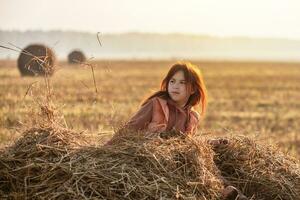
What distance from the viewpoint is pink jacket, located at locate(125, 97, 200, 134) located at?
5.43 metres

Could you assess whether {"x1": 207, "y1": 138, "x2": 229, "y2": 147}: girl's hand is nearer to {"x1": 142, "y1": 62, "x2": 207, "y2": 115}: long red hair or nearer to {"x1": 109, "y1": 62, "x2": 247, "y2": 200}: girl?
{"x1": 109, "y1": 62, "x2": 247, "y2": 200}: girl

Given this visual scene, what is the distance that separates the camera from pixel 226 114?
15.3 meters

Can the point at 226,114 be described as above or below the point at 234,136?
below

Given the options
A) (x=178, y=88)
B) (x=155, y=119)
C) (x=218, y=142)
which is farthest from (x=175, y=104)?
(x=218, y=142)

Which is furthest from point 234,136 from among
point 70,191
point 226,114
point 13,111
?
point 226,114

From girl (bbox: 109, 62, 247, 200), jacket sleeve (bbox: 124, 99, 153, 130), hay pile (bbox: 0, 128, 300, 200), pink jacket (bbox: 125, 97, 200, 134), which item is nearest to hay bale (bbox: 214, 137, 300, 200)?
hay pile (bbox: 0, 128, 300, 200)

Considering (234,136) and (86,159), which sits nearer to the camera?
(86,159)

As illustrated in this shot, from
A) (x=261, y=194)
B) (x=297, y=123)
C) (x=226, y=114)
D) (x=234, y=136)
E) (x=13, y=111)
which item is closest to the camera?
(x=261, y=194)

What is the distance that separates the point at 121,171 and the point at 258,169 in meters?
1.41

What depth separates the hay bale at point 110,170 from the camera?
4465mm

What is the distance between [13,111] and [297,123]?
234 inches

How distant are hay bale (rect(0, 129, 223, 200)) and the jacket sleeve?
12.9 inches

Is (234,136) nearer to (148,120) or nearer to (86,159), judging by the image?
(148,120)

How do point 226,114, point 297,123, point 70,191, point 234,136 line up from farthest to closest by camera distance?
point 226,114, point 297,123, point 234,136, point 70,191
